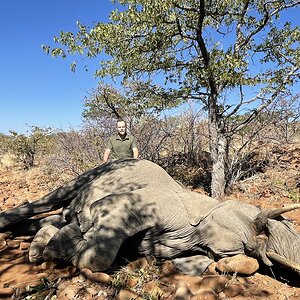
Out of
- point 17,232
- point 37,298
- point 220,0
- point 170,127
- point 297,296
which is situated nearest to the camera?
point 37,298

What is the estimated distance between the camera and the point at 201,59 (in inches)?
227

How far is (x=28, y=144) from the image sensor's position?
11.3 m

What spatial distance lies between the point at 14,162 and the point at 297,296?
38.0 ft

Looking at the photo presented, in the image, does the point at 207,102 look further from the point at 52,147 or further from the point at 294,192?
the point at 52,147

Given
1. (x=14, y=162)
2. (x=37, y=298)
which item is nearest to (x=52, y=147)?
(x=14, y=162)

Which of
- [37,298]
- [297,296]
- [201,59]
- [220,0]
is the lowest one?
[297,296]

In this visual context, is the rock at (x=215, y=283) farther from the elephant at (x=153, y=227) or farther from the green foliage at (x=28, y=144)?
the green foliage at (x=28, y=144)

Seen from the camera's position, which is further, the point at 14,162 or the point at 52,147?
the point at 14,162

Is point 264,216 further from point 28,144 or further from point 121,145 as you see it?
point 28,144

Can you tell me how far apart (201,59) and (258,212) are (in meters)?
3.43

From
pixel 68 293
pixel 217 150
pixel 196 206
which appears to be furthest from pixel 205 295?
pixel 217 150

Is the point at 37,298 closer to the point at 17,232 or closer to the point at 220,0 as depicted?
the point at 17,232

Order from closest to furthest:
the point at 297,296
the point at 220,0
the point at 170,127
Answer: the point at 297,296, the point at 220,0, the point at 170,127

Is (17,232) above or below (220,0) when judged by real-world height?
below
